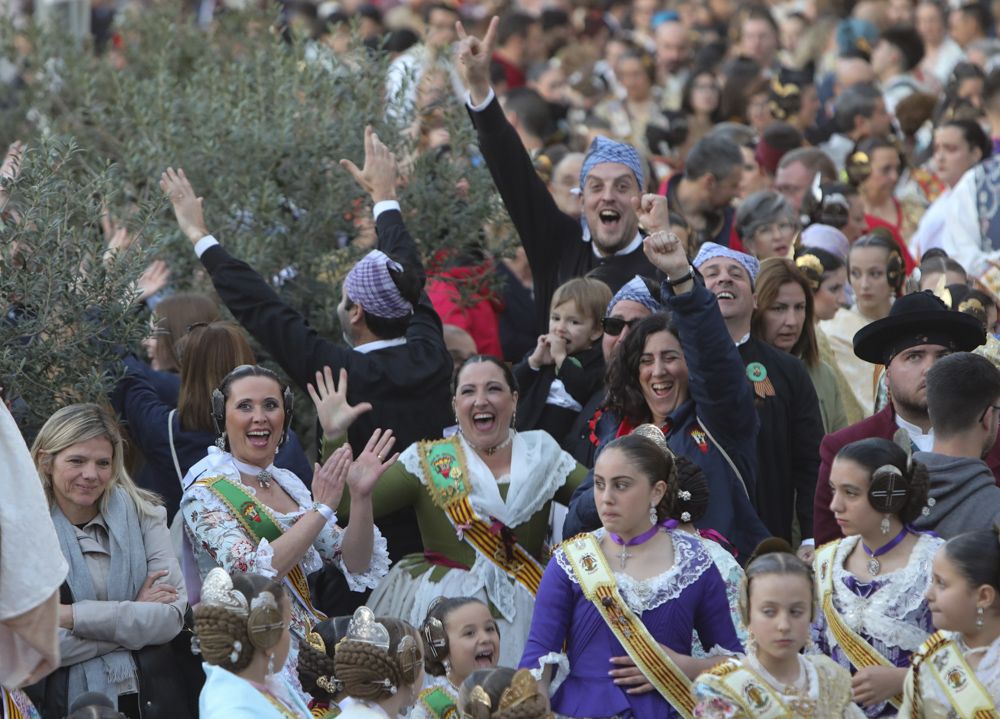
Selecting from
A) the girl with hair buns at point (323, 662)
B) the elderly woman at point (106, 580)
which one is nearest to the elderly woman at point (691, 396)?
the girl with hair buns at point (323, 662)

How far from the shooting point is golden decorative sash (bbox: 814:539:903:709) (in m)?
5.75

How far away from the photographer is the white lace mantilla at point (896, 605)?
572cm

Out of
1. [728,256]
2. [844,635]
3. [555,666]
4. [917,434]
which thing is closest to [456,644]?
[555,666]

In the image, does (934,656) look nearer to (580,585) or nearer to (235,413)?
(580,585)

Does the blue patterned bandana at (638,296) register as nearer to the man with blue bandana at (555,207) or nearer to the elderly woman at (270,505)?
the man with blue bandana at (555,207)

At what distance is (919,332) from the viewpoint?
6766mm

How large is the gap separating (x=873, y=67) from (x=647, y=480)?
10824 mm

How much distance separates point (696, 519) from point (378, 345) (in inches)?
76.1

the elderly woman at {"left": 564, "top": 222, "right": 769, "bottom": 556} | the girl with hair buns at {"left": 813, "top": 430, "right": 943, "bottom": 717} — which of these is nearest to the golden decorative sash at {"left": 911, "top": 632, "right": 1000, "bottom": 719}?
the girl with hair buns at {"left": 813, "top": 430, "right": 943, "bottom": 717}

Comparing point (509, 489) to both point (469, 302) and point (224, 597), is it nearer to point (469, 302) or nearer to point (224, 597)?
point (224, 597)

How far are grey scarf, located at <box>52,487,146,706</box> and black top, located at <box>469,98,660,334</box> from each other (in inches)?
114

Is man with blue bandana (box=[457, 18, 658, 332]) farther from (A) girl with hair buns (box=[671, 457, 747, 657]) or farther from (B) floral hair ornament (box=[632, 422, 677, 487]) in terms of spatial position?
(A) girl with hair buns (box=[671, 457, 747, 657])

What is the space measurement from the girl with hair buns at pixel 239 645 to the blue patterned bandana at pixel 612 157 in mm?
3992

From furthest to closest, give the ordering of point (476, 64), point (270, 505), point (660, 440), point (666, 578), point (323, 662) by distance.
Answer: point (476, 64) < point (270, 505) < point (660, 440) < point (323, 662) < point (666, 578)
